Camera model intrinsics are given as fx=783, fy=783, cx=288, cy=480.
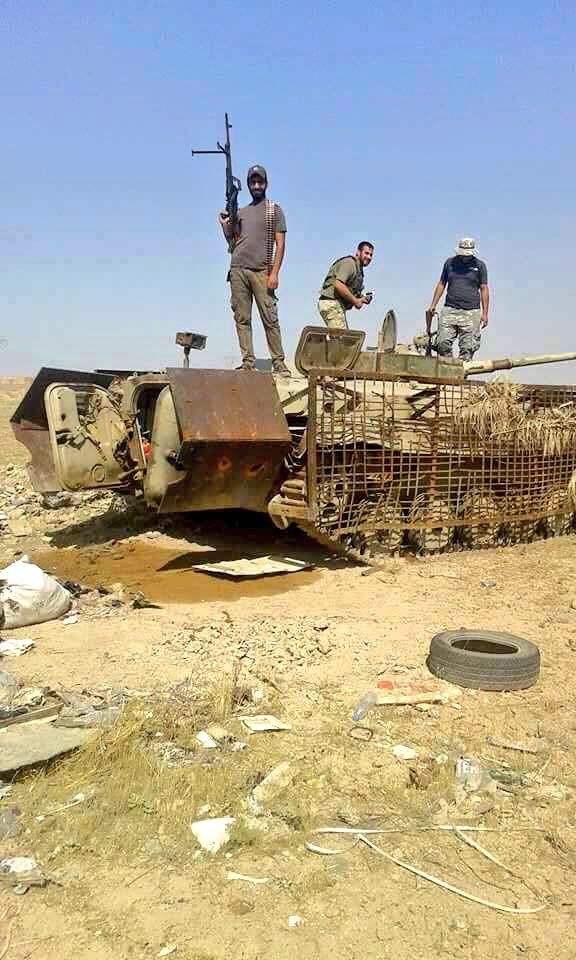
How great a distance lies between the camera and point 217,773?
3.23m

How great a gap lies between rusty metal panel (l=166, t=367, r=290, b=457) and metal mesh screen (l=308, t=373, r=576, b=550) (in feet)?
1.28

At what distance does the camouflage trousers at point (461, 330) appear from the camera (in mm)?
10578

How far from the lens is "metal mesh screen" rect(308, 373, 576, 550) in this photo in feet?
23.1

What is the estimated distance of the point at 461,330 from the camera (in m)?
10.7

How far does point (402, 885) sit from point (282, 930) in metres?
0.45

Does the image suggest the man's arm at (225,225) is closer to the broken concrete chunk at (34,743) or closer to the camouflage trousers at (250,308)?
the camouflage trousers at (250,308)

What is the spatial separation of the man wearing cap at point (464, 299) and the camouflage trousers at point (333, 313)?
220cm

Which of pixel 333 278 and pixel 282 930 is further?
Result: pixel 333 278

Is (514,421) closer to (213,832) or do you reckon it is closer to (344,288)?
(344,288)

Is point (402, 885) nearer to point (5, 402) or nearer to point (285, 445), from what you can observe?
point (285, 445)

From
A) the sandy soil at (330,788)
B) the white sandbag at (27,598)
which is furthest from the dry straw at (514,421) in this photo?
the white sandbag at (27,598)

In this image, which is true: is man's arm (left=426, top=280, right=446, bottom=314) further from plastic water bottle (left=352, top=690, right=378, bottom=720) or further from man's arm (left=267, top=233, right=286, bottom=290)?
plastic water bottle (left=352, top=690, right=378, bottom=720)

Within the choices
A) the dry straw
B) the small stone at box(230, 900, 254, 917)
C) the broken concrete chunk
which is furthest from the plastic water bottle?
the dry straw

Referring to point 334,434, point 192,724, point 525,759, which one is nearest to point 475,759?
point 525,759
